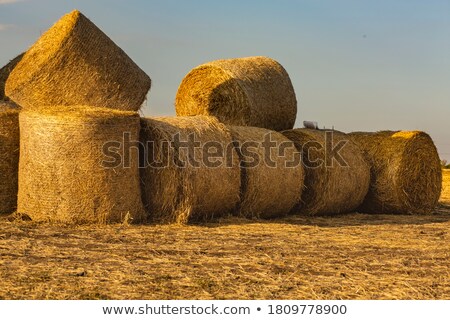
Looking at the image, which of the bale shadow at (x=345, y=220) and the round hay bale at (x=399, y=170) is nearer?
the bale shadow at (x=345, y=220)

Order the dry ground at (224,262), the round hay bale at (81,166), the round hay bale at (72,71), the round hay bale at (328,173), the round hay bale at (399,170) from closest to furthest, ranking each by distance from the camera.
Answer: the dry ground at (224,262) < the round hay bale at (81,166) < the round hay bale at (72,71) < the round hay bale at (328,173) < the round hay bale at (399,170)

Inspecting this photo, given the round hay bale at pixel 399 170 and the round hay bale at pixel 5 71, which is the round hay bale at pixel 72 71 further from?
the round hay bale at pixel 399 170

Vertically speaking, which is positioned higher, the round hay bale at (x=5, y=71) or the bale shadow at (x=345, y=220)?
the round hay bale at (x=5, y=71)

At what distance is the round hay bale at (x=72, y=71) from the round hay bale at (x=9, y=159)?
47 centimetres

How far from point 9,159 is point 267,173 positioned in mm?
2886

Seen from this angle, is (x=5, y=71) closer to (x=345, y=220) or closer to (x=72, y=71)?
(x=72, y=71)

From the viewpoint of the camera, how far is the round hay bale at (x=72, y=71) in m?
8.70

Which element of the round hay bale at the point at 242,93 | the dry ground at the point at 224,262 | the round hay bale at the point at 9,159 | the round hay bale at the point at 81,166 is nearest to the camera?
the dry ground at the point at 224,262

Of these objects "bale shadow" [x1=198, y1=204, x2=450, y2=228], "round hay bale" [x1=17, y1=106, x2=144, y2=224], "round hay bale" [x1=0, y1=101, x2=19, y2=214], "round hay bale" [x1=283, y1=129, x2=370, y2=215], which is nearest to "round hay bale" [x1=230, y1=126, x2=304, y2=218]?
"bale shadow" [x1=198, y1=204, x2=450, y2=228]

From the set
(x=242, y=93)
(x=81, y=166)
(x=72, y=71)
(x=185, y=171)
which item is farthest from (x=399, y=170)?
(x=81, y=166)

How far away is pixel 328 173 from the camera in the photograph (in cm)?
965

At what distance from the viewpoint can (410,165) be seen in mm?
10469

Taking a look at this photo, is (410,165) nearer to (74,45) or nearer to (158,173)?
(158,173)

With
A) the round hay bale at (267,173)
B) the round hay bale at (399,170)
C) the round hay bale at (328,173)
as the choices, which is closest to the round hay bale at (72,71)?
the round hay bale at (267,173)
